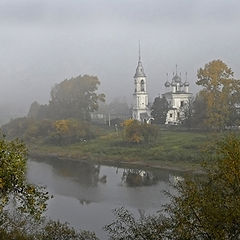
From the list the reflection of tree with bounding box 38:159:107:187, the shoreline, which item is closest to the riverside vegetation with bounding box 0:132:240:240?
the reflection of tree with bounding box 38:159:107:187

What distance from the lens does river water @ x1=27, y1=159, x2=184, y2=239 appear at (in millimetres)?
22188

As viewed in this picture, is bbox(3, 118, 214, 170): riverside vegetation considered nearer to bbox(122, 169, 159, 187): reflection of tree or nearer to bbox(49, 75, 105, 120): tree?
bbox(122, 169, 159, 187): reflection of tree

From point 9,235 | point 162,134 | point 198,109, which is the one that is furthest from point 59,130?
point 9,235

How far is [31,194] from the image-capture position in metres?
8.49

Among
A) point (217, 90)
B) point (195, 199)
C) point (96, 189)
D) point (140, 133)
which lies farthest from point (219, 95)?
point (195, 199)

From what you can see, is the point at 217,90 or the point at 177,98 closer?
the point at 217,90

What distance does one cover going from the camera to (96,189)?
29750 millimetres

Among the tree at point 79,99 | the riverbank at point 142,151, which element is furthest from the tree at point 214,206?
the tree at point 79,99

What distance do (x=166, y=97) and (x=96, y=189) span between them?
38102 millimetres

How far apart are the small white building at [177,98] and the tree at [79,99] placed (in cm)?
995

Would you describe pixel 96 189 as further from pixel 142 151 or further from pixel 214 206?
pixel 214 206

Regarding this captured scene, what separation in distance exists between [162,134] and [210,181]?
135 ft

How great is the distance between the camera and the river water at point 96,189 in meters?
22.2

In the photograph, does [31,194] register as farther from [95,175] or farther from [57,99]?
[57,99]
